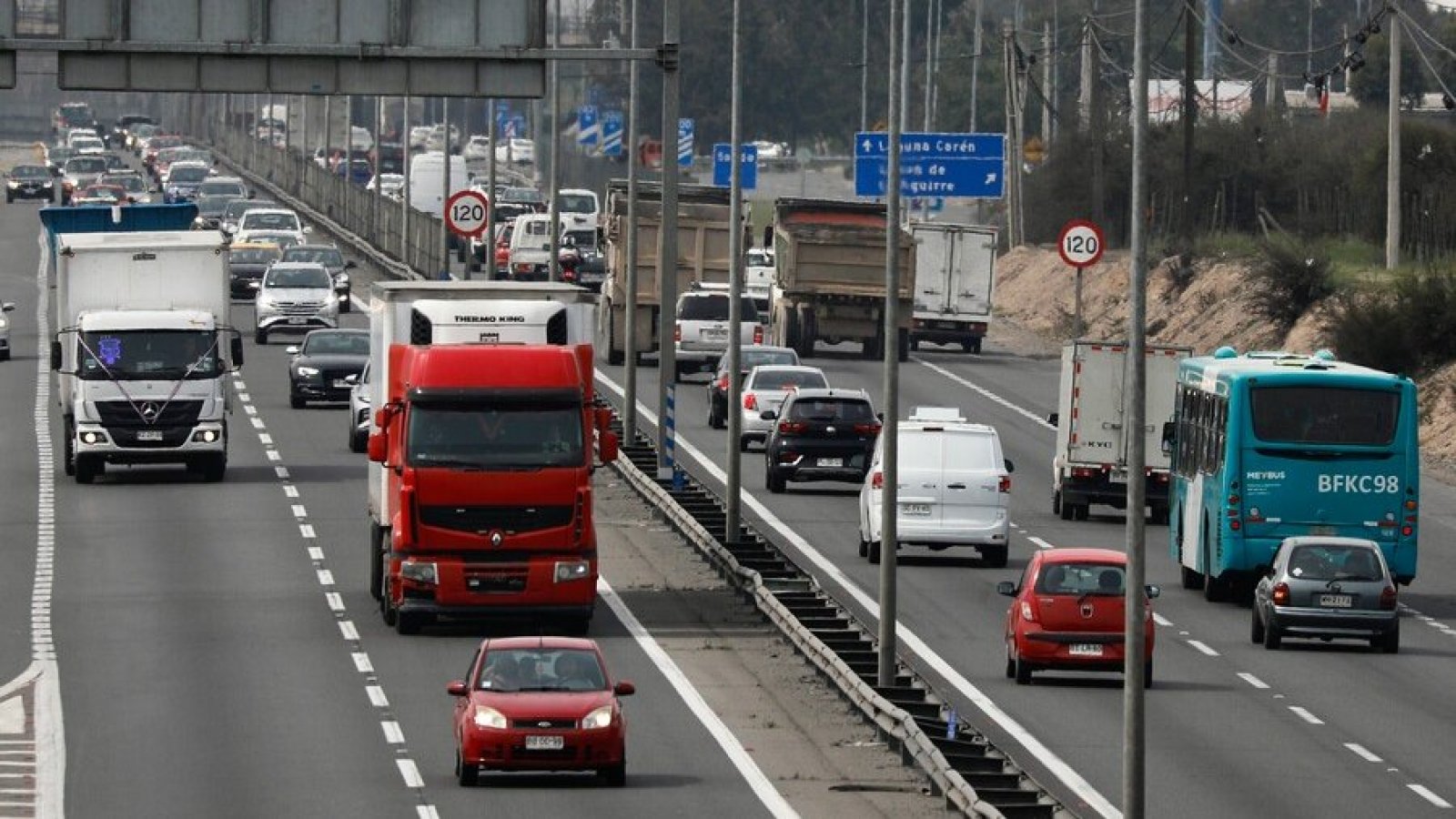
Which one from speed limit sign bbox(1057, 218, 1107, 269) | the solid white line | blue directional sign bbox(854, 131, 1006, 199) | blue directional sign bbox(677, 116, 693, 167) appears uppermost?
blue directional sign bbox(677, 116, 693, 167)

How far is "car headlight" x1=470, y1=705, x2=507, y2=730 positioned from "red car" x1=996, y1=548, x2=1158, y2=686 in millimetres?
8343

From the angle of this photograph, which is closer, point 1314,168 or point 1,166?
point 1314,168

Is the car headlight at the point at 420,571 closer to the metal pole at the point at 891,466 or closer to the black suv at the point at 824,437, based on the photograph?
the metal pole at the point at 891,466

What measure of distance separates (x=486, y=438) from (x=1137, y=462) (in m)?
14.3

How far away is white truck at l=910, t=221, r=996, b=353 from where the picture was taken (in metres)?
77.8

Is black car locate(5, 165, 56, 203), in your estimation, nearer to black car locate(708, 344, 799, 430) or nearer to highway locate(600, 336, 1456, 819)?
black car locate(708, 344, 799, 430)

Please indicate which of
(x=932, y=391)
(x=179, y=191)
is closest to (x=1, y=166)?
(x=179, y=191)

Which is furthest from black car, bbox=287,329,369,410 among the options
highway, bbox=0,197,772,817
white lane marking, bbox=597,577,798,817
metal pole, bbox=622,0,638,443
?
white lane marking, bbox=597,577,798,817

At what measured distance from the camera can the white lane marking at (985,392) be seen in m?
65.2

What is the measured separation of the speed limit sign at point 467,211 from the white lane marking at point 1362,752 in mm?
41088

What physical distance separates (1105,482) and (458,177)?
246 ft

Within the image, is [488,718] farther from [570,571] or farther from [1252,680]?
[1252,680]

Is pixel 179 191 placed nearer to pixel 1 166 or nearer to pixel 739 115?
pixel 1 166

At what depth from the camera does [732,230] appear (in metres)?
44.8
